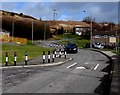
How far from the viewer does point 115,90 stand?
37.2 feet

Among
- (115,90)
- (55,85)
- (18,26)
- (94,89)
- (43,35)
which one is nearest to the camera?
(115,90)

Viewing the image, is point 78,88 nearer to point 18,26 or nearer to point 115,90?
point 115,90

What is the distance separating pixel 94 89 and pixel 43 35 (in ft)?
383

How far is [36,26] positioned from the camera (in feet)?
405

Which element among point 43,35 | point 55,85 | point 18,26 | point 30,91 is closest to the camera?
point 30,91

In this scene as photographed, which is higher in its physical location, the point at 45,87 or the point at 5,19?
the point at 5,19

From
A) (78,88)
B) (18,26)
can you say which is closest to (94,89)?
(78,88)

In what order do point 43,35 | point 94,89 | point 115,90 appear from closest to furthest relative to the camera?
point 115,90, point 94,89, point 43,35

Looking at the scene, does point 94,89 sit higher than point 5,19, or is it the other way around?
point 5,19

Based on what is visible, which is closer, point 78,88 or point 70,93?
point 70,93

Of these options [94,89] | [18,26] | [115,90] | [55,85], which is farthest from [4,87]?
[18,26]

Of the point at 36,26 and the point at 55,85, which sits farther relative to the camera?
the point at 36,26

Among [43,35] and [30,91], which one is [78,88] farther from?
[43,35]

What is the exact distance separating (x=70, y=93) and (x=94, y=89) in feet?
4.92
